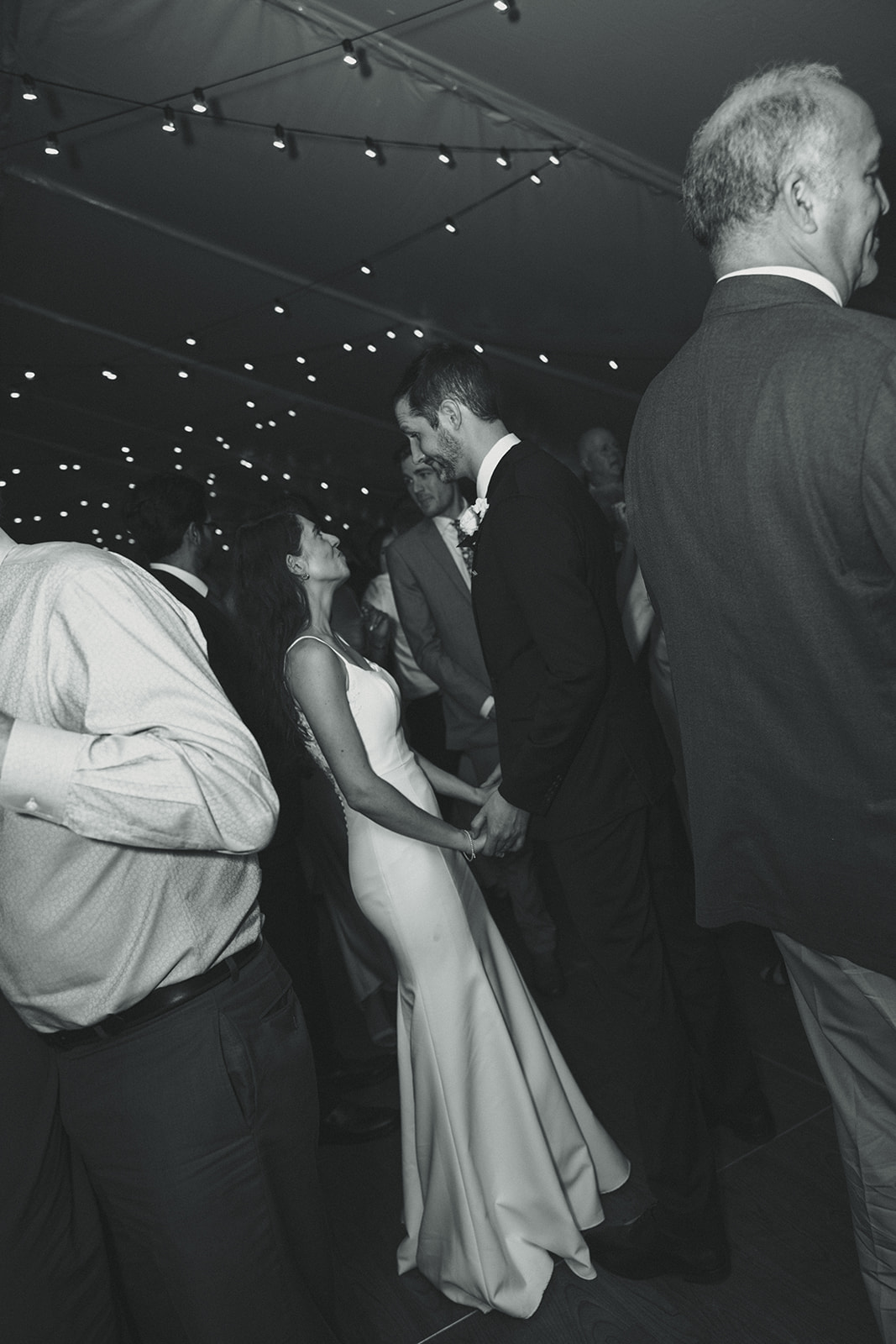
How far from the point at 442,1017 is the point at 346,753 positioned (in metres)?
0.58

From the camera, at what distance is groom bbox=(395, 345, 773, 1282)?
1.85 m

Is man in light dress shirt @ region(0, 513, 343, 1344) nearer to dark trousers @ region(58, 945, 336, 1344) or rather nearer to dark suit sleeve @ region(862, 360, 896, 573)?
dark trousers @ region(58, 945, 336, 1344)

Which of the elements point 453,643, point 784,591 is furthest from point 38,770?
point 453,643

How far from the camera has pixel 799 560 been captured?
112cm

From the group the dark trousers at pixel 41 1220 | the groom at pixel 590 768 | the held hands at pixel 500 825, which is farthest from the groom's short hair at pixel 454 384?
the dark trousers at pixel 41 1220

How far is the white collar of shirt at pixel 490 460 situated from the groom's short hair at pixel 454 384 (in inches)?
2.3

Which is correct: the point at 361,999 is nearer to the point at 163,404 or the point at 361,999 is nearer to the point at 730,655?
the point at 730,655

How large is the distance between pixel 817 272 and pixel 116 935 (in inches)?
43.7

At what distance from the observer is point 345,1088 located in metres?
3.10

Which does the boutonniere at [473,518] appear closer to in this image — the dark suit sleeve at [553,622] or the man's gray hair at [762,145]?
the dark suit sleeve at [553,622]

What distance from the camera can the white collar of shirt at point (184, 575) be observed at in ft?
9.17

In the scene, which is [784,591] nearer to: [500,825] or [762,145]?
[762,145]

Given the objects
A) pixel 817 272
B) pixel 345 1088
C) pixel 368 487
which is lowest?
pixel 345 1088

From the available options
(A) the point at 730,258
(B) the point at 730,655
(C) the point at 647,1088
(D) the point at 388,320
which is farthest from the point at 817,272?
(D) the point at 388,320
